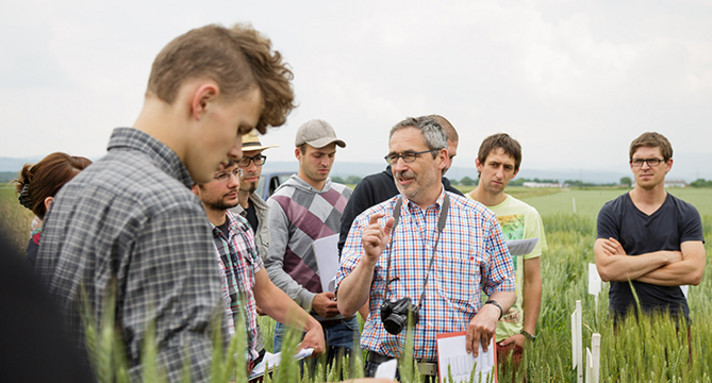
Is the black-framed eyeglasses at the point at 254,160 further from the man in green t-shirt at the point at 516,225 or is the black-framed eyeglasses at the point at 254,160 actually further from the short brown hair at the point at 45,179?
the man in green t-shirt at the point at 516,225

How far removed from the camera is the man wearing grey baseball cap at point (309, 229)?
3371mm

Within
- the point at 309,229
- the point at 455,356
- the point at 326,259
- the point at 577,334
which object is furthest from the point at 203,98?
the point at 309,229

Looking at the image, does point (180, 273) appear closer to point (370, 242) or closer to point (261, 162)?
point (370, 242)

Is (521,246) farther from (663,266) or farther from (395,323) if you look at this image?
(395,323)

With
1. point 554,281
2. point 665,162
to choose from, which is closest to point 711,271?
point 554,281

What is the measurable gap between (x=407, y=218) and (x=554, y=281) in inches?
169

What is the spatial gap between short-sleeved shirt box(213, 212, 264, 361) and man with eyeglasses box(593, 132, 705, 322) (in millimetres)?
2745

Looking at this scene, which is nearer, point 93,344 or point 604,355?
point 93,344

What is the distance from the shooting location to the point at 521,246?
3.47 m

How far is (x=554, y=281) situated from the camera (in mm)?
6488

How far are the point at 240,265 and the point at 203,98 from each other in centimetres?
128

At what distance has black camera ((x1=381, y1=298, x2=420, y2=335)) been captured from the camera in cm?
248

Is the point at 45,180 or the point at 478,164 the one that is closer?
the point at 45,180

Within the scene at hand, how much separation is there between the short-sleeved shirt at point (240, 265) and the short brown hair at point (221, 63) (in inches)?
42.8
